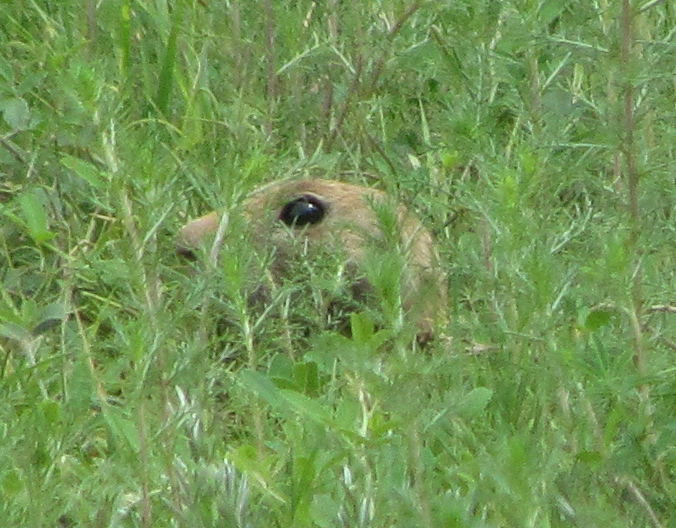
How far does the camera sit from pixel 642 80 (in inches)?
115

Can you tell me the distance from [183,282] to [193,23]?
197 cm

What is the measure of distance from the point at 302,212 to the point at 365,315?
156 cm

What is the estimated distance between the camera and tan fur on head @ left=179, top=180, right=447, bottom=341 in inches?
150

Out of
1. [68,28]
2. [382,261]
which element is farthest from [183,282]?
[68,28]

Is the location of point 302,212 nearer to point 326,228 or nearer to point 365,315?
point 326,228

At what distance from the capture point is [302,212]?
4398mm

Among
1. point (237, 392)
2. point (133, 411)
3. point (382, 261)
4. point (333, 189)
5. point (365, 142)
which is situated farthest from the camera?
point (365, 142)

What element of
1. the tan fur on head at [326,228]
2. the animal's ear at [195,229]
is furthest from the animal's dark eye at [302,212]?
the animal's ear at [195,229]

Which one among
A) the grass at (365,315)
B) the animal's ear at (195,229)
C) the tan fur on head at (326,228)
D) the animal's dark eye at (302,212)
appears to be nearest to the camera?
the grass at (365,315)

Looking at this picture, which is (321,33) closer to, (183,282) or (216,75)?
(216,75)

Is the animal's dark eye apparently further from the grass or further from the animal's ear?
the animal's ear

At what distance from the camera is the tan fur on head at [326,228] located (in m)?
3.80

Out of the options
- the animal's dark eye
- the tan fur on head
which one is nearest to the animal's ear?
the tan fur on head

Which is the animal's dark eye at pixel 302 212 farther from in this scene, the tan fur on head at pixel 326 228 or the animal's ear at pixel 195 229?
the animal's ear at pixel 195 229
